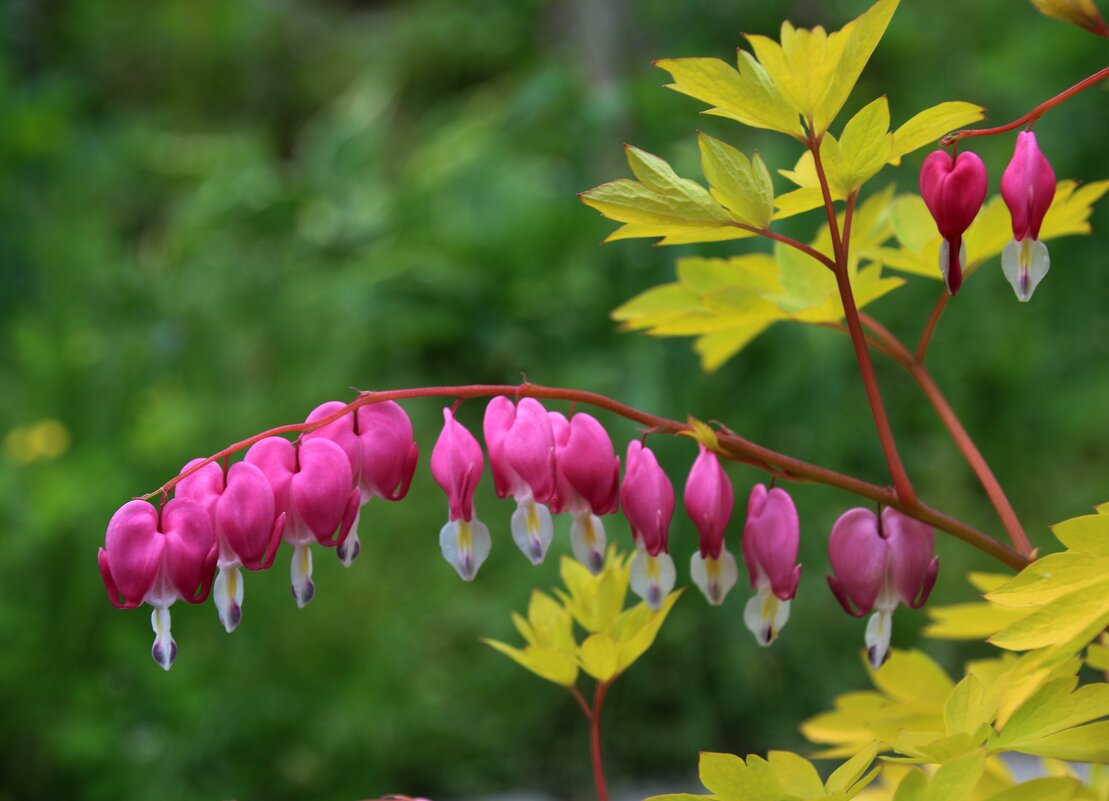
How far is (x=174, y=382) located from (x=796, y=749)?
1.76 meters

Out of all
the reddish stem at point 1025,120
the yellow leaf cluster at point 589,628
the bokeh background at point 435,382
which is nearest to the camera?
the reddish stem at point 1025,120

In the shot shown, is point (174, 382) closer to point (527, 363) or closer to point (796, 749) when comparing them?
point (527, 363)

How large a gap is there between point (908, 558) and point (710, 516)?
11 cm

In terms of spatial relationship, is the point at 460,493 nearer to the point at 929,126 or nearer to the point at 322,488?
the point at 322,488

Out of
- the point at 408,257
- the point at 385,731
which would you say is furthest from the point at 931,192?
the point at 408,257

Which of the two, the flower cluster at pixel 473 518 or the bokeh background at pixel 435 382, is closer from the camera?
the flower cluster at pixel 473 518

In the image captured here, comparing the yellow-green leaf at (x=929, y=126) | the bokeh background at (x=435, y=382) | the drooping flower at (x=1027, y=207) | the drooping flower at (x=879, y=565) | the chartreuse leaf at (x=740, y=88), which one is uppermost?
the chartreuse leaf at (x=740, y=88)

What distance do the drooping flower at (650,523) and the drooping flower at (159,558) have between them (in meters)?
0.22

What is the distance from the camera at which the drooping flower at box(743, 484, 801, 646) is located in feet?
2.06

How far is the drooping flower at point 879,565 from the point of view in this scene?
630 mm

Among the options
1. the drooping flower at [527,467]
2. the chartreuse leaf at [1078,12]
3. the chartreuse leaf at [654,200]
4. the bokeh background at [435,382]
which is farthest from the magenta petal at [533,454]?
the bokeh background at [435,382]

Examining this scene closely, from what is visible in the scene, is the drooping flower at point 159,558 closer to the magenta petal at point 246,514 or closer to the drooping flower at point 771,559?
the magenta petal at point 246,514

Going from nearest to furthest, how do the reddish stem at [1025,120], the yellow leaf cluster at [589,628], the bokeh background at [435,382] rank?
1. the reddish stem at [1025,120]
2. the yellow leaf cluster at [589,628]
3. the bokeh background at [435,382]

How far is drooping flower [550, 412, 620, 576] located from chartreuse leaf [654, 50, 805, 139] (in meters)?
0.18
